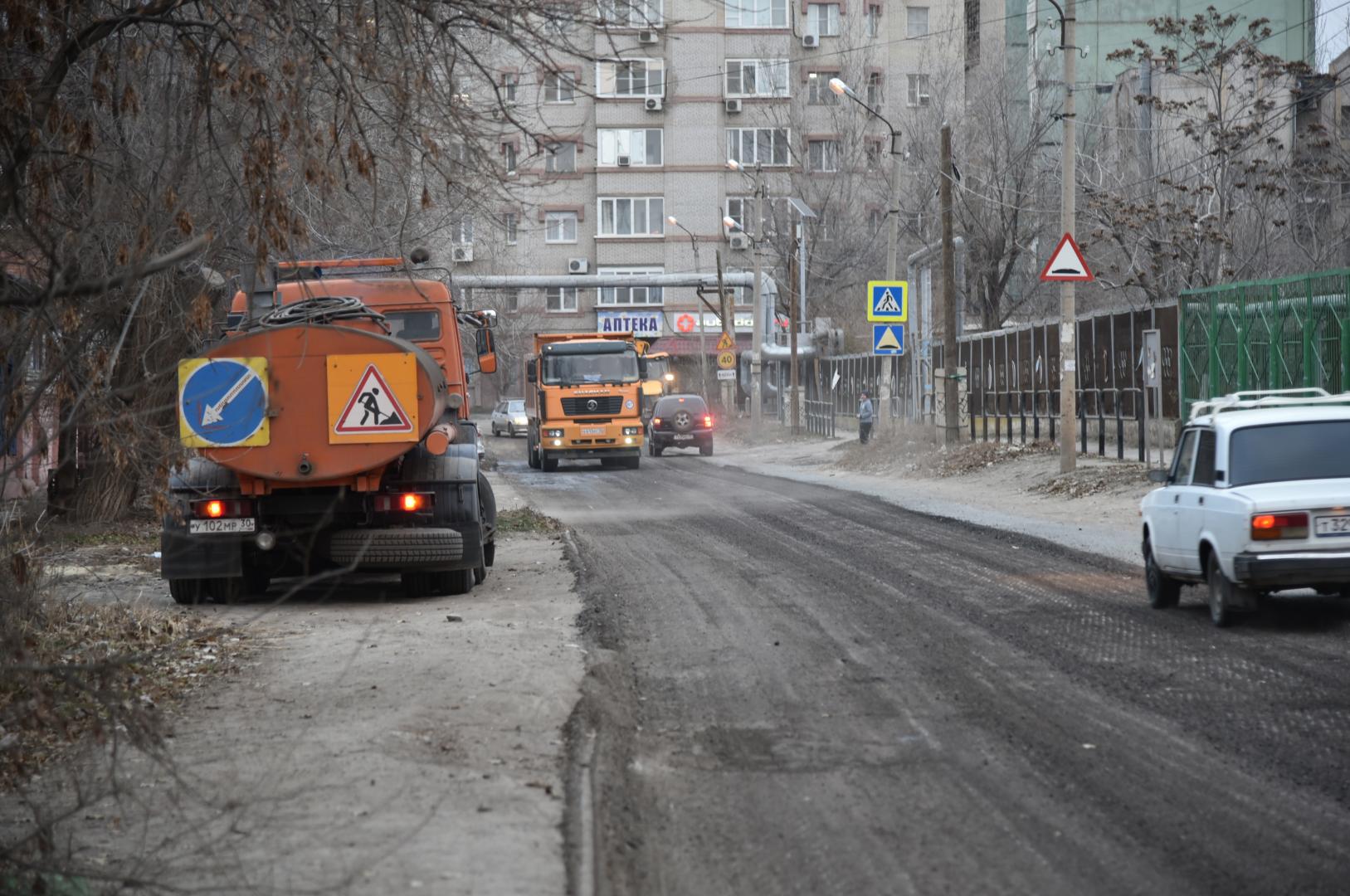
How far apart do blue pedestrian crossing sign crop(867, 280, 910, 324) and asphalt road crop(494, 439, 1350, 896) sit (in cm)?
2072

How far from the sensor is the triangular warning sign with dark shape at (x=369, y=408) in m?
13.4

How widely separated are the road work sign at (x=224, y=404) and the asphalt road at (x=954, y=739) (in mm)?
3390

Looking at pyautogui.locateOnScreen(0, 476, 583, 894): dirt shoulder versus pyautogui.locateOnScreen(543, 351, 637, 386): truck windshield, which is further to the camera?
pyautogui.locateOnScreen(543, 351, 637, 386): truck windshield

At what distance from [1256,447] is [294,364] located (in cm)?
774

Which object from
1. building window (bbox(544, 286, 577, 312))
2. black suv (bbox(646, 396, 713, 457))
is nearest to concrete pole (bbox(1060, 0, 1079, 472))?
black suv (bbox(646, 396, 713, 457))

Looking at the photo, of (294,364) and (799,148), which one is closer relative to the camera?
(294,364)

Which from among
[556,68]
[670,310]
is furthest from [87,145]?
[670,310]

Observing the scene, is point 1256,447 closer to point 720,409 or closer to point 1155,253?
point 1155,253

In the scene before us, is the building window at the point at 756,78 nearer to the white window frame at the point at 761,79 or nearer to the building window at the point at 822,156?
the white window frame at the point at 761,79

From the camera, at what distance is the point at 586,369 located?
42.6 m

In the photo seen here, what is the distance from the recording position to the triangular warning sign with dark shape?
1339cm

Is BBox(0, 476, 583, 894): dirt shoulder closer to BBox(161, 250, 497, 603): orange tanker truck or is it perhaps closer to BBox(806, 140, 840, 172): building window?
BBox(161, 250, 497, 603): orange tanker truck

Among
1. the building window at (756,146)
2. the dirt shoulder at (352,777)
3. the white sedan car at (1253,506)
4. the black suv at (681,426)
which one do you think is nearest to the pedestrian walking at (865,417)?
the black suv at (681,426)

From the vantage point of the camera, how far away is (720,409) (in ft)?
235
